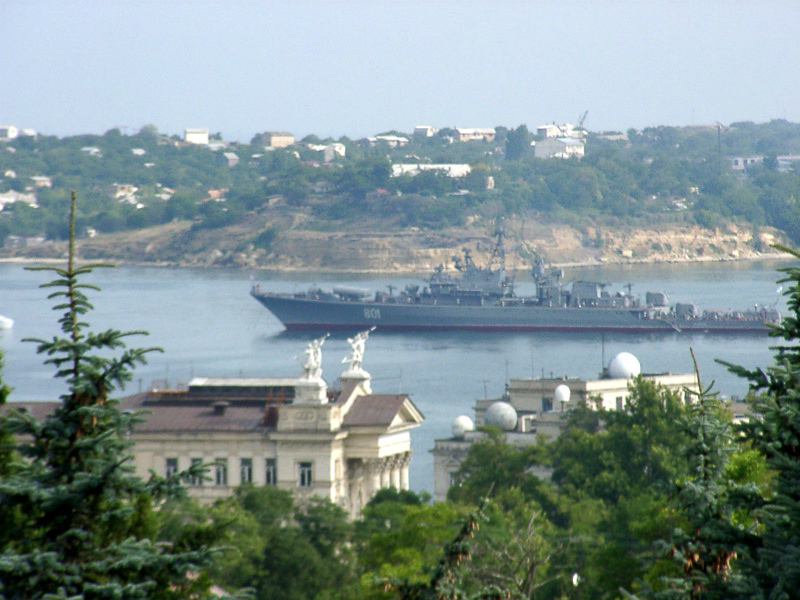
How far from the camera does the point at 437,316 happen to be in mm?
106625

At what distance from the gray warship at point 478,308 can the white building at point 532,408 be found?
58.1 m

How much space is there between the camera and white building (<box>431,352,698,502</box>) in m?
35.8

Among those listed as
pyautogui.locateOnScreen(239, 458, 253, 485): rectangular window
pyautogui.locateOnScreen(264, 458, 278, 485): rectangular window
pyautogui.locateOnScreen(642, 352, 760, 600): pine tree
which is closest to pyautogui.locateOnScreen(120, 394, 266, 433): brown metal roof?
pyautogui.locateOnScreen(239, 458, 253, 485): rectangular window

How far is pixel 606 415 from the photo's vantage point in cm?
3438

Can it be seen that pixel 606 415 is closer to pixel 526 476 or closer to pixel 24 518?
pixel 526 476

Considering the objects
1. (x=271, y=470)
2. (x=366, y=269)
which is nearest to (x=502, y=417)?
(x=271, y=470)

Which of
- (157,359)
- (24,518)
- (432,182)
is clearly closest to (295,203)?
(432,182)

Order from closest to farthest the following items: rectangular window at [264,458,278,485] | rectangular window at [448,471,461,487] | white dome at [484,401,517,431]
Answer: rectangular window at [264,458,278,485]
rectangular window at [448,471,461,487]
white dome at [484,401,517,431]

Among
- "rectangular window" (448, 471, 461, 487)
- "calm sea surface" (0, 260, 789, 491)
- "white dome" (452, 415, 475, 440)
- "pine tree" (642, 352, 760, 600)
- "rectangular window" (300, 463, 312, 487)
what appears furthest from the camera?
"calm sea surface" (0, 260, 789, 491)

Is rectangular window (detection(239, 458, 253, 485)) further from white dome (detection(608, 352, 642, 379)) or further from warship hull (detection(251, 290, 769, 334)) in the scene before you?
warship hull (detection(251, 290, 769, 334))

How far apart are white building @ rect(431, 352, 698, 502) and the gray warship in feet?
191

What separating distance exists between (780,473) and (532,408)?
33.9 m

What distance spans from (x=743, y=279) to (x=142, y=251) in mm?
63836

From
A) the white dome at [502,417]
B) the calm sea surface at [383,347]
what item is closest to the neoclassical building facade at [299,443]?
the white dome at [502,417]
